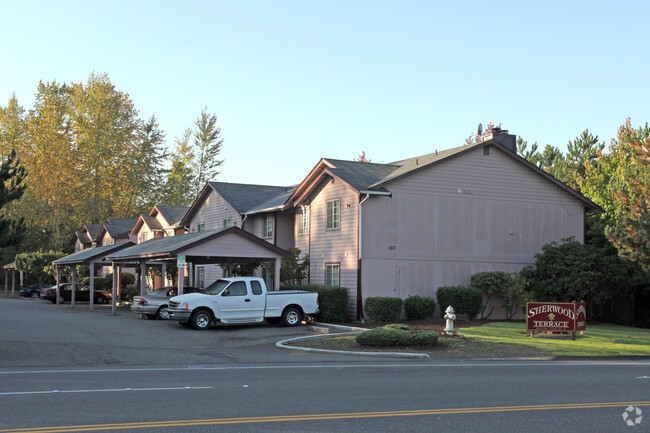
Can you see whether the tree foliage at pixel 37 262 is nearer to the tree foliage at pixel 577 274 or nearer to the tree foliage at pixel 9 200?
the tree foliage at pixel 9 200

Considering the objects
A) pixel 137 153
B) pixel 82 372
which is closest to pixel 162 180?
pixel 137 153

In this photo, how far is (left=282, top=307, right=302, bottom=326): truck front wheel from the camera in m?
26.7

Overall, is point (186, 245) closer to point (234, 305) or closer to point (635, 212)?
point (234, 305)

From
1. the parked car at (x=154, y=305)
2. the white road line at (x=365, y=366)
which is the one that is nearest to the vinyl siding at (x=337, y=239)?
the parked car at (x=154, y=305)

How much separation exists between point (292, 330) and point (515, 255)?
11941 mm

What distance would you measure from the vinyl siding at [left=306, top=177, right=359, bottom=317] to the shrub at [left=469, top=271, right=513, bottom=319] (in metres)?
5.40

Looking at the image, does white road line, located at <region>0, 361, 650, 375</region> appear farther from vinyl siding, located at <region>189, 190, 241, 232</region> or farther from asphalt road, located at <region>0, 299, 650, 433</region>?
vinyl siding, located at <region>189, 190, 241, 232</region>

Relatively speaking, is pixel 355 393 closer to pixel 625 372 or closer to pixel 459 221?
pixel 625 372

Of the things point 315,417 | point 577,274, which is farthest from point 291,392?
point 577,274

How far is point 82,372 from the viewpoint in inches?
580

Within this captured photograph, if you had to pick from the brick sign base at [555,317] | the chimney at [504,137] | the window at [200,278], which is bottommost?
the brick sign base at [555,317]

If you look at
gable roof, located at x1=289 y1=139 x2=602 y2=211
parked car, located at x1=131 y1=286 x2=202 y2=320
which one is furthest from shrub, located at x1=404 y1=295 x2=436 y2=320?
parked car, located at x1=131 y1=286 x2=202 y2=320

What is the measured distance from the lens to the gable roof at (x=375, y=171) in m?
29.5

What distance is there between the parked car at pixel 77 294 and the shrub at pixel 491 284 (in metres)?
25.4
